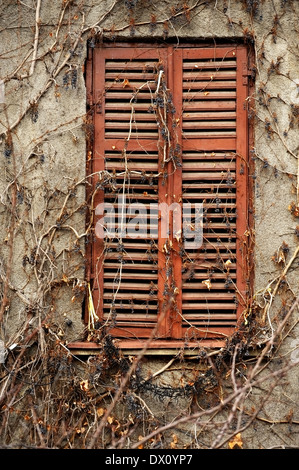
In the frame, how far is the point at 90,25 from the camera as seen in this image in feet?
17.1

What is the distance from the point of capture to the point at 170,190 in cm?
520

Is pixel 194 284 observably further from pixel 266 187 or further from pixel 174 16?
pixel 174 16

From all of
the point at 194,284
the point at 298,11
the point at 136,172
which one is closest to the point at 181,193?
the point at 136,172

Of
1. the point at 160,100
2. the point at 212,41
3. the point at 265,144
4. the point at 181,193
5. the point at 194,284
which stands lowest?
the point at 194,284

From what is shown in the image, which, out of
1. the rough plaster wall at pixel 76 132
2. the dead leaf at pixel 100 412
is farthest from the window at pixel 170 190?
the dead leaf at pixel 100 412

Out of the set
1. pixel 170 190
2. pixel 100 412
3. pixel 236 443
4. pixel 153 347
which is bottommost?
pixel 236 443

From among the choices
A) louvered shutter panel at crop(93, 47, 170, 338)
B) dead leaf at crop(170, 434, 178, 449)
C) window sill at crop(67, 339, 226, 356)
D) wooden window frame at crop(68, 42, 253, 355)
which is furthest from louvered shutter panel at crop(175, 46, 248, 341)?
dead leaf at crop(170, 434, 178, 449)

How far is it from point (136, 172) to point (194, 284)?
1.04 meters

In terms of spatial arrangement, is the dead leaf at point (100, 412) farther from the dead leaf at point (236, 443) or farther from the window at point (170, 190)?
the dead leaf at point (236, 443)

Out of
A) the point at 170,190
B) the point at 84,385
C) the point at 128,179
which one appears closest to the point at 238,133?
the point at 170,190

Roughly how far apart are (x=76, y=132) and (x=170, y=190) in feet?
3.01

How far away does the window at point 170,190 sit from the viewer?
5.13 meters

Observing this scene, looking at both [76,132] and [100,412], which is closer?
[100,412]

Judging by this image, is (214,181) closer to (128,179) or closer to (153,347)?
(128,179)
